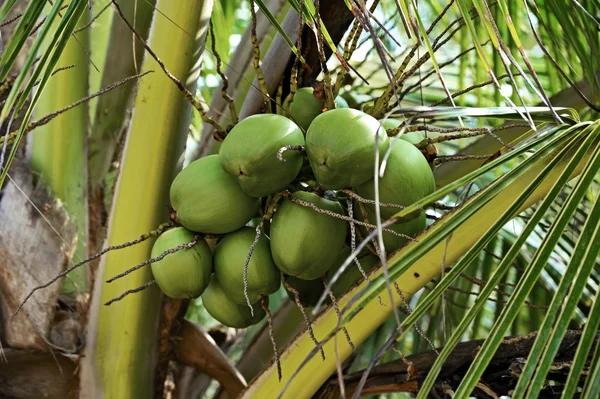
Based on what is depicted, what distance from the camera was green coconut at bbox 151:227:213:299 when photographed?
92 cm

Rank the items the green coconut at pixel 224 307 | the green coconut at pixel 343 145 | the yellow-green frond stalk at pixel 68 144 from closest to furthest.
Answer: the green coconut at pixel 343 145
the green coconut at pixel 224 307
the yellow-green frond stalk at pixel 68 144

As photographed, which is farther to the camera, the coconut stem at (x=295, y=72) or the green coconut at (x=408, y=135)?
the green coconut at (x=408, y=135)

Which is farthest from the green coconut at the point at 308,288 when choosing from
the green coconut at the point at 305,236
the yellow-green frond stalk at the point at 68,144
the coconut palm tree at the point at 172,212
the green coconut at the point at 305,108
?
the yellow-green frond stalk at the point at 68,144

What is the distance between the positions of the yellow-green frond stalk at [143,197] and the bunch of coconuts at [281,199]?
0.13 meters

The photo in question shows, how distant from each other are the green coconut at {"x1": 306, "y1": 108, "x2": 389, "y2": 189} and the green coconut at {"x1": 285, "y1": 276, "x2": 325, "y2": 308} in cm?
26

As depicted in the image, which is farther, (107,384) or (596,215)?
(107,384)

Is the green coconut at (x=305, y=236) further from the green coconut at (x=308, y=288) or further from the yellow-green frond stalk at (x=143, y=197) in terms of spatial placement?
the yellow-green frond stalk at (x=143, y=197)

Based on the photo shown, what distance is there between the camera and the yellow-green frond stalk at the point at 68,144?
4.11 feet

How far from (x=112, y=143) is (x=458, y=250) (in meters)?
0.71

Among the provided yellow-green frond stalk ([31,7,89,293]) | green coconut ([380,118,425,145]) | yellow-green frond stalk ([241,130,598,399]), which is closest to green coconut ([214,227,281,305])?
yellow-green frond stalk ([241,130,598,399])

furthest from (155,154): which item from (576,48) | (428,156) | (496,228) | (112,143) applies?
(576,48)

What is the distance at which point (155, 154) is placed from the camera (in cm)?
107

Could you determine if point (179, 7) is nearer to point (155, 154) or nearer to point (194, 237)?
point (155, 154)

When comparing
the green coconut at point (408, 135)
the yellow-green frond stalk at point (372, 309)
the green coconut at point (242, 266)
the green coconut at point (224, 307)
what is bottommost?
the yellow-green frond stalk at point (372, 309)
